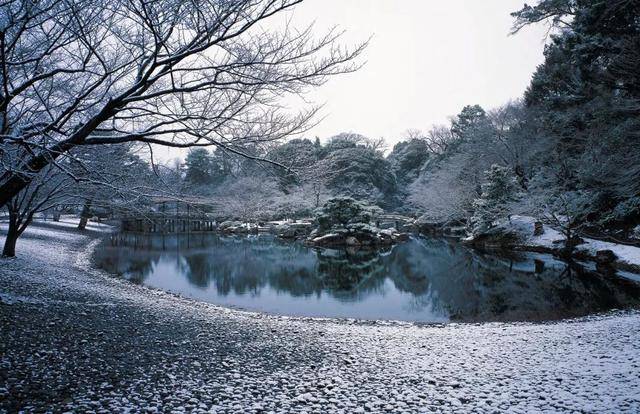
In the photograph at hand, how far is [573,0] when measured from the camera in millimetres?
16375

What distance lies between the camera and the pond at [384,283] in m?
9.62

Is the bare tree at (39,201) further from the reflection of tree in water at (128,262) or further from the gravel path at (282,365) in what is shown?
the gravel path at (282,365)

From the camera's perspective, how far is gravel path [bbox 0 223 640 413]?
130 inches

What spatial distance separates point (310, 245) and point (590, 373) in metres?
20.4

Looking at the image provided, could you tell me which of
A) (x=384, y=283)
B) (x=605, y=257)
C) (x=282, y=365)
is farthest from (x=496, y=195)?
(x=282, y=365)

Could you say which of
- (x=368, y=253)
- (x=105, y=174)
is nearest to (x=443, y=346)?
(x=105, y=174)

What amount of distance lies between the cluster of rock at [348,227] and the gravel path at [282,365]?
1704 cm

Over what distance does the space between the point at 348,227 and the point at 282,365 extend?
19.8 meters

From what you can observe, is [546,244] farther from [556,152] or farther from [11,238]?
[11,238]

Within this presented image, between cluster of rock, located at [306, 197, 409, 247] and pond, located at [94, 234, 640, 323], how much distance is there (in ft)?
11.2

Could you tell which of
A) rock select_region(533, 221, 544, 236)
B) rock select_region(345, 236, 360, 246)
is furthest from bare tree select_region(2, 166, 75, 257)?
rock select_region(533, 221, 544, 236)

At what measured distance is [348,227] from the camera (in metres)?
24.1

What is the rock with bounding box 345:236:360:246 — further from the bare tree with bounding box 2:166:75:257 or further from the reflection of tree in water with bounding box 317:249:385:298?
the bare tree with bounding box 2:166:75:257

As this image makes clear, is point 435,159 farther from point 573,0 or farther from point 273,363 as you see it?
point 273,363
